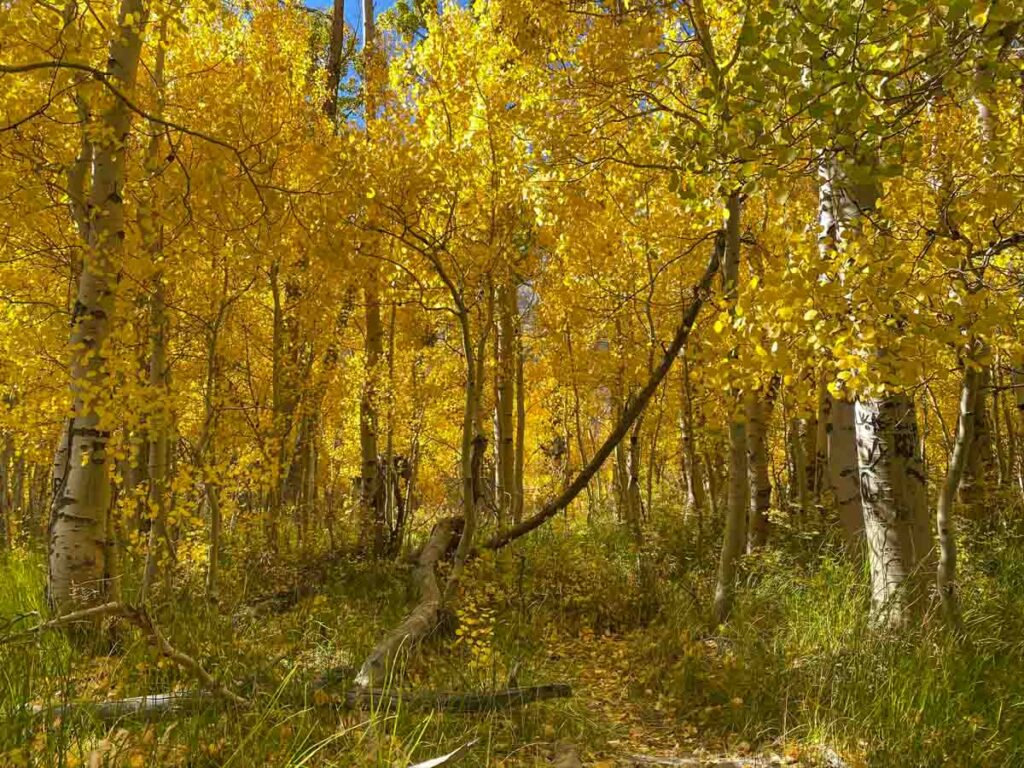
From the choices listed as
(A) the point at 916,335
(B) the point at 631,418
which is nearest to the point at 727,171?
(A) the point at 916,335

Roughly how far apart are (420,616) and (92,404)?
2.75m

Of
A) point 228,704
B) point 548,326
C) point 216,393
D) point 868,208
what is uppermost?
point 548,326

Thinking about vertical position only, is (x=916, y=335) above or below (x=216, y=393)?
below

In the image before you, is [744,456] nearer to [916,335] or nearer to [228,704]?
[916,335]

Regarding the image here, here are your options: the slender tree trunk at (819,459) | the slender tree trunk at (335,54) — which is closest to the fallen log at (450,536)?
the slender tree trunk at (819,459)

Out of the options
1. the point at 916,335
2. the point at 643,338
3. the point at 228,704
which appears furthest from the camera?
the point at 643,338

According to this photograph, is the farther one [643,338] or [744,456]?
[643,338]

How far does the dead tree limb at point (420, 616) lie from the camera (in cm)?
379

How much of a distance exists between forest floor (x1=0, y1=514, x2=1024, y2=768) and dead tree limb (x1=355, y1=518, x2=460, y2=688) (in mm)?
149

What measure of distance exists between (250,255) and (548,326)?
613cm

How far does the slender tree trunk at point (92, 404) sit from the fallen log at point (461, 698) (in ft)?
7.05

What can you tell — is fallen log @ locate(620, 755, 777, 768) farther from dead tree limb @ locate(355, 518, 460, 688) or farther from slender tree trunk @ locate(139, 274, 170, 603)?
slender tree trunk @ locate(139, 274, 170, 603)

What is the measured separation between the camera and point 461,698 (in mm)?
3389

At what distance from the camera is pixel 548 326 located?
1074cm
